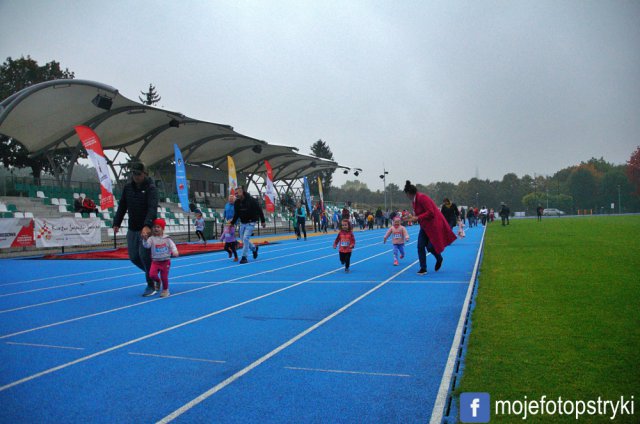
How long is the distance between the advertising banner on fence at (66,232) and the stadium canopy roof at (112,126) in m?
6.31

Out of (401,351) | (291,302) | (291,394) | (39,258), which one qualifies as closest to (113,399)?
(291,394)

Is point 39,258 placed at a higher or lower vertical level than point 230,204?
lower

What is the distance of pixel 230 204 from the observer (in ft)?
47.9

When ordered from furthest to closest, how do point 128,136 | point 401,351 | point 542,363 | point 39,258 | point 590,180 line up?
point 590,180 < point 128,136 < point 39,258 < point 401,351 < point 542,363

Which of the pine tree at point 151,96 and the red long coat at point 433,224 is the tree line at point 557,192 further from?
the red long coat at point 433,224

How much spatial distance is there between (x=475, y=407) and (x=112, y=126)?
107 feet

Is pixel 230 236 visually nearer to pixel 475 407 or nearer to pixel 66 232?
pixel 66 232

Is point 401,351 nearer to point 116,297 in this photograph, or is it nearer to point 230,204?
point 116,297

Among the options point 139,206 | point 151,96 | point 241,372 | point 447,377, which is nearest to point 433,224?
point 139,206

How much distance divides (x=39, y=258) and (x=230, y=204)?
8.20m

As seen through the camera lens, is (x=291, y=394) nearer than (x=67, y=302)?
Yes

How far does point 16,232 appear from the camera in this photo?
17.2 meters

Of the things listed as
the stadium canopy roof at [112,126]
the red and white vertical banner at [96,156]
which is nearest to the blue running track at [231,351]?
the red and white vertical banner at [96,156]

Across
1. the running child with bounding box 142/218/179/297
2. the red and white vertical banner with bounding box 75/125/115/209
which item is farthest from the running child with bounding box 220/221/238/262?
the red and white vertical banner with bounding box 75/125/115/209
